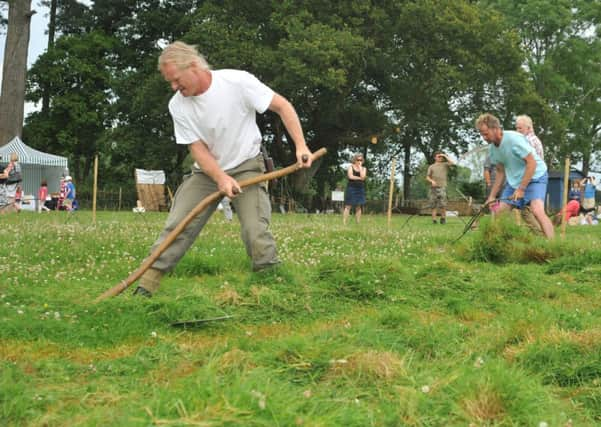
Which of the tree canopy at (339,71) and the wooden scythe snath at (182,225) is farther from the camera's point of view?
the tree canopy at (339,71)

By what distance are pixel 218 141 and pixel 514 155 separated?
4781 mm

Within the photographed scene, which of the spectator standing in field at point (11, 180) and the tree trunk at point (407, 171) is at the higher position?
the tree trunk at point (407, 171)

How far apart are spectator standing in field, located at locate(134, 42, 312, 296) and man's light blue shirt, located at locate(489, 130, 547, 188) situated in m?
4.19

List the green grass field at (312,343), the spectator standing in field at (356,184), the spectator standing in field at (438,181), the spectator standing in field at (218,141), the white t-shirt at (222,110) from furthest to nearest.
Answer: the spectator standing in field at (438,181)
the spectator standing in field at (356,184)
the white t-shirt at (222,110)
the spectator standing in field at (218,141)
the green grass field at (312,343)

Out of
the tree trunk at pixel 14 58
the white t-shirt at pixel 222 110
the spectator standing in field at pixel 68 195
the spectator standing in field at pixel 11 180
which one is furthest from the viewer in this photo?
the tree trunk at pixel 14 58

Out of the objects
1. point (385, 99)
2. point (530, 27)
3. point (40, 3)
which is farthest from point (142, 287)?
point (530, 27)

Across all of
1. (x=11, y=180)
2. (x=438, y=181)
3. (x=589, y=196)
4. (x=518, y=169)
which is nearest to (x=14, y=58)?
(x=11, y=180)

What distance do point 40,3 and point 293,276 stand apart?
41481mm

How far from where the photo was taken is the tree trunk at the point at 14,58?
93.4 ft

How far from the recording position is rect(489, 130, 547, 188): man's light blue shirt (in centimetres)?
870

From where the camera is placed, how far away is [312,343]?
362 cm

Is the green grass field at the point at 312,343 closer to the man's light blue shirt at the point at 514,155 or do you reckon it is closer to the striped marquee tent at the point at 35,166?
the man's light blue shirt at the point at 514,155

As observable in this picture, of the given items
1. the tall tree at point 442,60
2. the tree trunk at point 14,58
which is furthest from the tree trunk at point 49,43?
the tall tree at point 442,60

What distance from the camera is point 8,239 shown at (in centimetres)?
948
